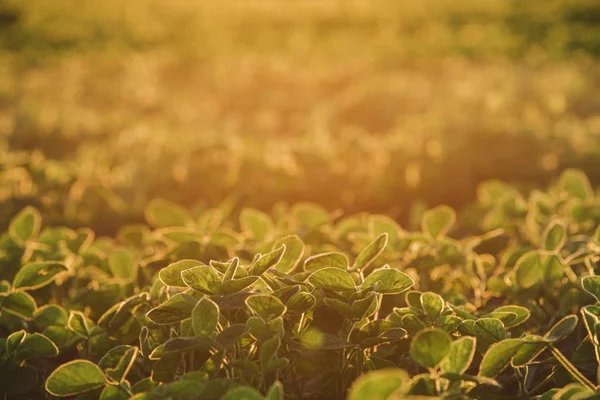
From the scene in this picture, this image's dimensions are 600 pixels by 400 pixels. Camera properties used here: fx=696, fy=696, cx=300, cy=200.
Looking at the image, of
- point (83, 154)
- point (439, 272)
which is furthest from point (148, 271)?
point (83, 154)

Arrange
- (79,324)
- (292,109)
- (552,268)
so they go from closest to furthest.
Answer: (79,324) < (552,268) < (292,109)

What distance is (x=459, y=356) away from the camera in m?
1.37

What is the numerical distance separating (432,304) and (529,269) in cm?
52

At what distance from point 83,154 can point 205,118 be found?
1.88 m

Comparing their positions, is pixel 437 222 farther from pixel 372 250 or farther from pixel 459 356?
pixel 459 356

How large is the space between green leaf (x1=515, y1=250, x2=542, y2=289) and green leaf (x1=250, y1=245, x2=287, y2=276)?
0.82 m

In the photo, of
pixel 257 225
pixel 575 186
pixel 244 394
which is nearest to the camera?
pixel 244 394

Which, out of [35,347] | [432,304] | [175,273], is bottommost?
[35,347]

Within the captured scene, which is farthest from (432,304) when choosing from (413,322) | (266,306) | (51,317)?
(51,317)

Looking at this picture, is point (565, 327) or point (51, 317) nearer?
point (565, 327)

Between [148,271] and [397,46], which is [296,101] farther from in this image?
[148,271]

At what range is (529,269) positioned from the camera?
77.4 inches

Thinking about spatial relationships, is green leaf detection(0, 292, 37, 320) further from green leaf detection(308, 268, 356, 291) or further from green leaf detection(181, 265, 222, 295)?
green leaf detection(308, 268, 356, 291)

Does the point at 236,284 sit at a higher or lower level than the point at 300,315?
higher
